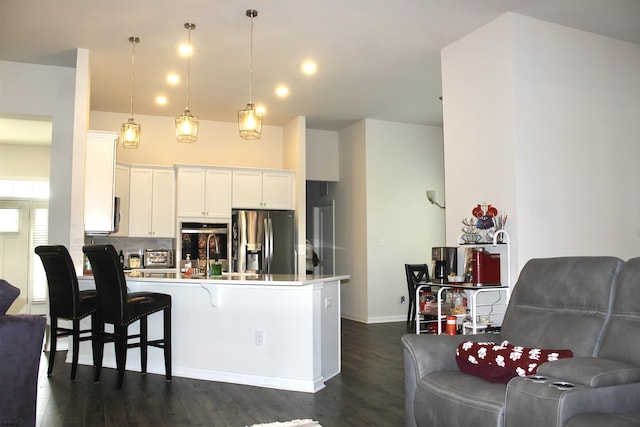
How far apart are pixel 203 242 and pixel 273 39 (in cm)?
328

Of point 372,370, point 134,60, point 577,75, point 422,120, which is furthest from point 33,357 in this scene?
point 422,120

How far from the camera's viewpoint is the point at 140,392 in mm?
4031

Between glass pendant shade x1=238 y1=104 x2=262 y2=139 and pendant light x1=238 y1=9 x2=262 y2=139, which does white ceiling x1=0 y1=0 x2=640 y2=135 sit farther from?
glass pendant shade x1=238 y1=104 x2=262 y2=139

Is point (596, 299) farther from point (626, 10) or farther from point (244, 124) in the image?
point (626, 10)

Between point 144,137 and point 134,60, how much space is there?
2238 millimetres

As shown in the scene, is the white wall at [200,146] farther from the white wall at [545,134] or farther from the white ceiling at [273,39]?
the white wall at [545,134]

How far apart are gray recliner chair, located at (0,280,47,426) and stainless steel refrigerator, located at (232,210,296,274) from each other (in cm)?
498

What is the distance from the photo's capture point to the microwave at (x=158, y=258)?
7.57 meters

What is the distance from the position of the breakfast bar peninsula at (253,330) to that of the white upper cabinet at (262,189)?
3.20 m

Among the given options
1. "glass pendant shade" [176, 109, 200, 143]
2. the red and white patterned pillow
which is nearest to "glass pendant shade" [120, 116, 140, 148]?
"glass pendant shade" [176, 109, 200, 143]

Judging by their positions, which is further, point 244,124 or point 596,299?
point 244,124

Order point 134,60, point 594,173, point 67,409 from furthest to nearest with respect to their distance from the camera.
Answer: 1. point 134,60
2. point 594,173
3. point 67,409

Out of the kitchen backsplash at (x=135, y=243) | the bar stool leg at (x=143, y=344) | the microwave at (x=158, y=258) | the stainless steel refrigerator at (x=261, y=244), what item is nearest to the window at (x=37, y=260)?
the kitchen backsplash at (x=135, y=243)

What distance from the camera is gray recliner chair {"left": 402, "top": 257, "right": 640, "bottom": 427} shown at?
2254mm
